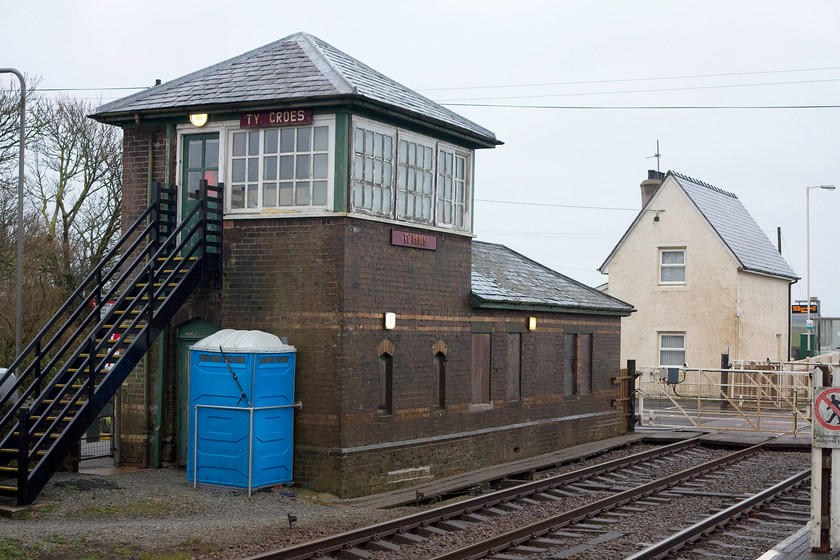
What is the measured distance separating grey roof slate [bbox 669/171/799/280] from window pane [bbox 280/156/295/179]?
938 inches

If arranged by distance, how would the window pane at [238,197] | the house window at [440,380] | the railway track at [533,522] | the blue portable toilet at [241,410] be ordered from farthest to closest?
1. the house window at [440,380]
2. the window pane at [238,197]
3. the blue portable toilet at [241,410]
4. the railway track at [533,522]

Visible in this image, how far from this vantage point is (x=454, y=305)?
17438mm

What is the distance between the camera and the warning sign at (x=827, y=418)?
1071cm

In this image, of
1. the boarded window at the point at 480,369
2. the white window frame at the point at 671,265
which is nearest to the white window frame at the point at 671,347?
the white window frame at the point at 671,265

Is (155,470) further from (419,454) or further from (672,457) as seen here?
(672,457)

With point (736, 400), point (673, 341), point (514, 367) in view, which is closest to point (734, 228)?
point (673, 341)

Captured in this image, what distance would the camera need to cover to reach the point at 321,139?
1493cm

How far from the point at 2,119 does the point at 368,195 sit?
2152 cm

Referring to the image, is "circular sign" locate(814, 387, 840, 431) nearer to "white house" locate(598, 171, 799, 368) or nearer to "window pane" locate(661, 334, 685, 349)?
"white house" locate(598, 171, 799, 368)

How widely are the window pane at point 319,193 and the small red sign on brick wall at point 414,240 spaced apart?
1.39 m

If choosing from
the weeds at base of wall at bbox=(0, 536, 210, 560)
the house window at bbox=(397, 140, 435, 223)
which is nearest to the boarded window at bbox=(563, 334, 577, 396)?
the house window at bbox=(397, 140, 435, 223)

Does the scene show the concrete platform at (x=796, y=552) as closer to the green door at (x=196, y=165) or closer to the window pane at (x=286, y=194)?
the window pane at (x=286, y=194)

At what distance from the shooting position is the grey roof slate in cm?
3600

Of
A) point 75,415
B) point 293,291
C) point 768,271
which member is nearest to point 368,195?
point 293,291
